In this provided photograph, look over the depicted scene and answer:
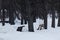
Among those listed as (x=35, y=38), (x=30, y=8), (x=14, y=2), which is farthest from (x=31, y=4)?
(x=35, y=38)

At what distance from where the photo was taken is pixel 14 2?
12.6 metres

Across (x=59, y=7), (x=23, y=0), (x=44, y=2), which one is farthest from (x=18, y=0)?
(x=59, y=7)

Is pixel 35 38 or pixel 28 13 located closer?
pixel 35 38

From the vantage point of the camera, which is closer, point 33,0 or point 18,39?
point 18,39

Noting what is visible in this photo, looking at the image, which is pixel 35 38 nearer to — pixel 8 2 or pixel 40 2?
pixel 40 2

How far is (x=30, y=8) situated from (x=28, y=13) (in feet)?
1.44

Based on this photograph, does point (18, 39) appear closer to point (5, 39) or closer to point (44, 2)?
point (5, 39)

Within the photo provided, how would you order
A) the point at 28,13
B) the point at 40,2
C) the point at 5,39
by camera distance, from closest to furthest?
the point at 5,39
the point at 40,2
the point at 28,13

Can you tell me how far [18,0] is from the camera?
1190 centimetres

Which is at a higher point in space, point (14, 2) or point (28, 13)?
point (14, 2)

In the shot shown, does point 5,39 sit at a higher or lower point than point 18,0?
lower

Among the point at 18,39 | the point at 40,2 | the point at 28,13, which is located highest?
the point at 40,2

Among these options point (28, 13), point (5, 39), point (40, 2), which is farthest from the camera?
point (28, 13)

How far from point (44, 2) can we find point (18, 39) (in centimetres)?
555
